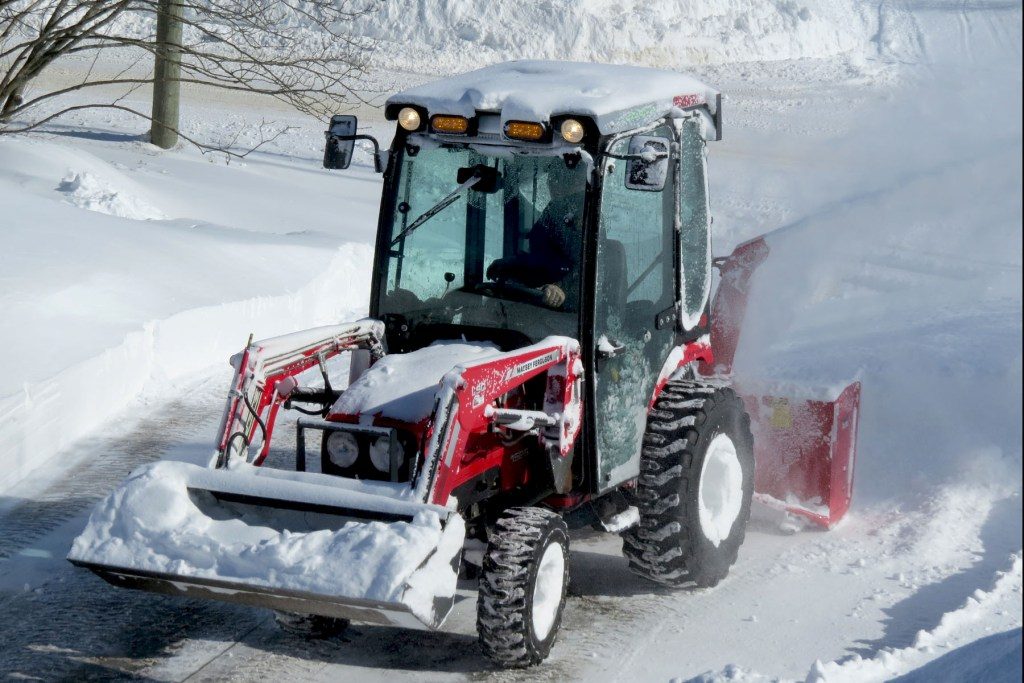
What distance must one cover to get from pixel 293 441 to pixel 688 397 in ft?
10.1

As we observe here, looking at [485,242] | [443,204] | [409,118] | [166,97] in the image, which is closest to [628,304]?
[485,242]

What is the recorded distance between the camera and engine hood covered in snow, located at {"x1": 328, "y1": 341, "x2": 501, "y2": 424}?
489 centimetres

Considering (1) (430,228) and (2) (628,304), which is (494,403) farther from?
(1) (430,228)

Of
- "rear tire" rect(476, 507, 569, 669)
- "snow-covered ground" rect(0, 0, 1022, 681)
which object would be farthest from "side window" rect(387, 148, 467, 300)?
"snow-covered ground" rect(0, 0, 1022, 681)

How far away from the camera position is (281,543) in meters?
4.31

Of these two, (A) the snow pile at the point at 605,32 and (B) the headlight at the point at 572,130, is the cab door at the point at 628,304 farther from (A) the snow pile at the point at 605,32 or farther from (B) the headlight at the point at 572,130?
(A) the snow pile at the point at 605,32

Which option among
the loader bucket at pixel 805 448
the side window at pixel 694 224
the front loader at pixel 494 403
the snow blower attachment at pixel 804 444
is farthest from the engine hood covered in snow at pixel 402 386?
the loader bucket at pixel 805 448

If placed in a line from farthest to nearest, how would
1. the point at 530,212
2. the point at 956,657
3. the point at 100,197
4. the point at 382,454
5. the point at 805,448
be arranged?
the point at 100,197 < the point at 805,448 < the point at 530,212 < the point at 382,454 < the point at 956,657

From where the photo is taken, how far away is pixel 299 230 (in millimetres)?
13766

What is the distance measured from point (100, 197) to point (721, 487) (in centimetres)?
868

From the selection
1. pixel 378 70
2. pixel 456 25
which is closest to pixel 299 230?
pixel 378 70

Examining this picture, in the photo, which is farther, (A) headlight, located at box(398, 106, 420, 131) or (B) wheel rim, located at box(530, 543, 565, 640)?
(A) headlight, located at box(398, 106, 420, 131)

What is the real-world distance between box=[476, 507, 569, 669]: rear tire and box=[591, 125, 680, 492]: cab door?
583 mm

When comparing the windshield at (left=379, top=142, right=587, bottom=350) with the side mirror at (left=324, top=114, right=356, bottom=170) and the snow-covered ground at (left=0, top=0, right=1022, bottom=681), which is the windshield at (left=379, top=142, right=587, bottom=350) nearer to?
the side mirror at (left=324, top=114, right=356, bottom=170)
